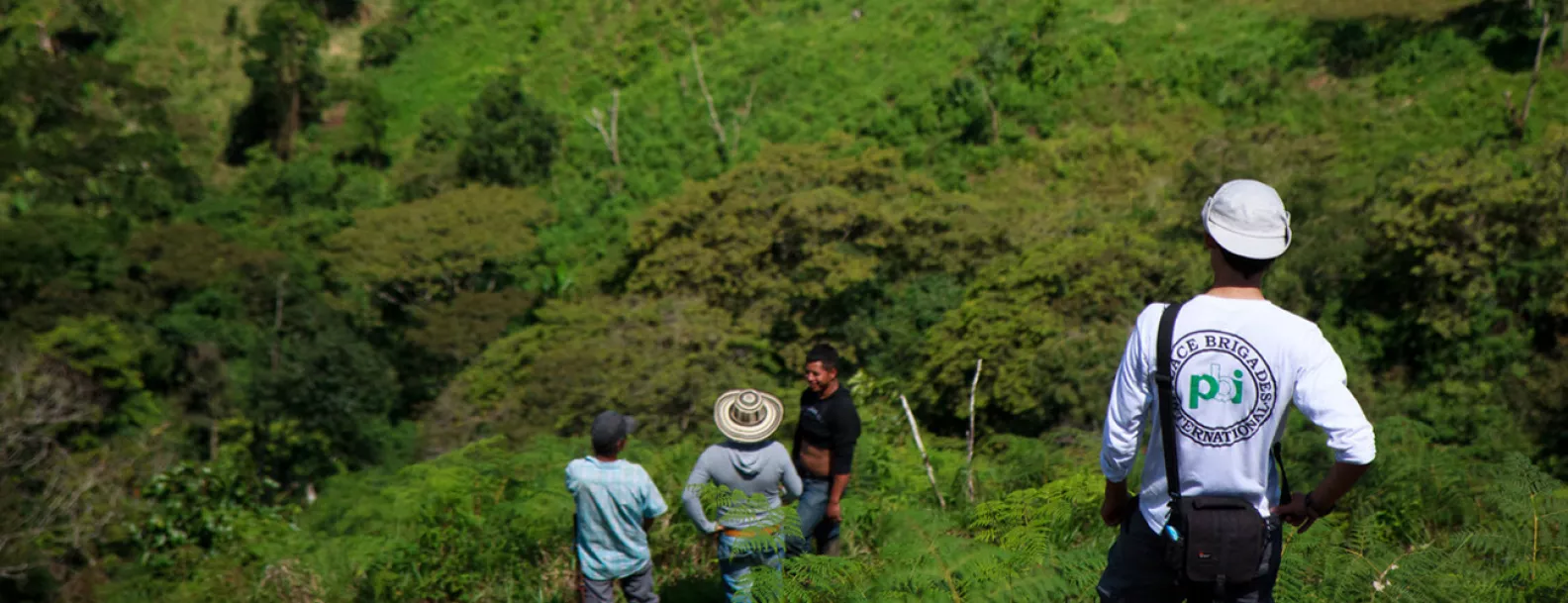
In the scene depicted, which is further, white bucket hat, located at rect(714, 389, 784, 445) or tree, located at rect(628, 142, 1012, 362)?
tree, located at rect(628, 142, 1012, 362)

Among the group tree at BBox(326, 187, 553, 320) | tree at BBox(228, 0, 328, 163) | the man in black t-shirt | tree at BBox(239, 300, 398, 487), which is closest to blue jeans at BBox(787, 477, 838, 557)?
the man in black t-shirt

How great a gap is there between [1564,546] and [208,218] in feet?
106

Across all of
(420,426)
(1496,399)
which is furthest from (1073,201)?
(420,426)

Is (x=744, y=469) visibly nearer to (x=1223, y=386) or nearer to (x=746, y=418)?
(x=746, y=418)

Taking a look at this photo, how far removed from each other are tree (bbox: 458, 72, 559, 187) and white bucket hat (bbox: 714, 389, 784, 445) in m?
24.6

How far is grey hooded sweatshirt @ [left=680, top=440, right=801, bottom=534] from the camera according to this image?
475 centimetres

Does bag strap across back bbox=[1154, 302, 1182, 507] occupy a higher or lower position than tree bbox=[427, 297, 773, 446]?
higher

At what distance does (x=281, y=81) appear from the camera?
34.7 metres

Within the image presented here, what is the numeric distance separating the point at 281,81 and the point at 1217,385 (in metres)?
36.3

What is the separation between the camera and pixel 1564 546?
3.72 m

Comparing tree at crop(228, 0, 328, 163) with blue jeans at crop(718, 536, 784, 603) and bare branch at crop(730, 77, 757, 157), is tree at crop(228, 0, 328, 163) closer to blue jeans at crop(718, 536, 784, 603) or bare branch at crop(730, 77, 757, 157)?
bare branch at crop(730, 77, 757, 157)

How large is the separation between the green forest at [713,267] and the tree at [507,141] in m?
0.10

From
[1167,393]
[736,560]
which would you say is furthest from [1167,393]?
Answer: [736,560]

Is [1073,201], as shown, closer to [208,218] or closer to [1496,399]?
[1496,399]
